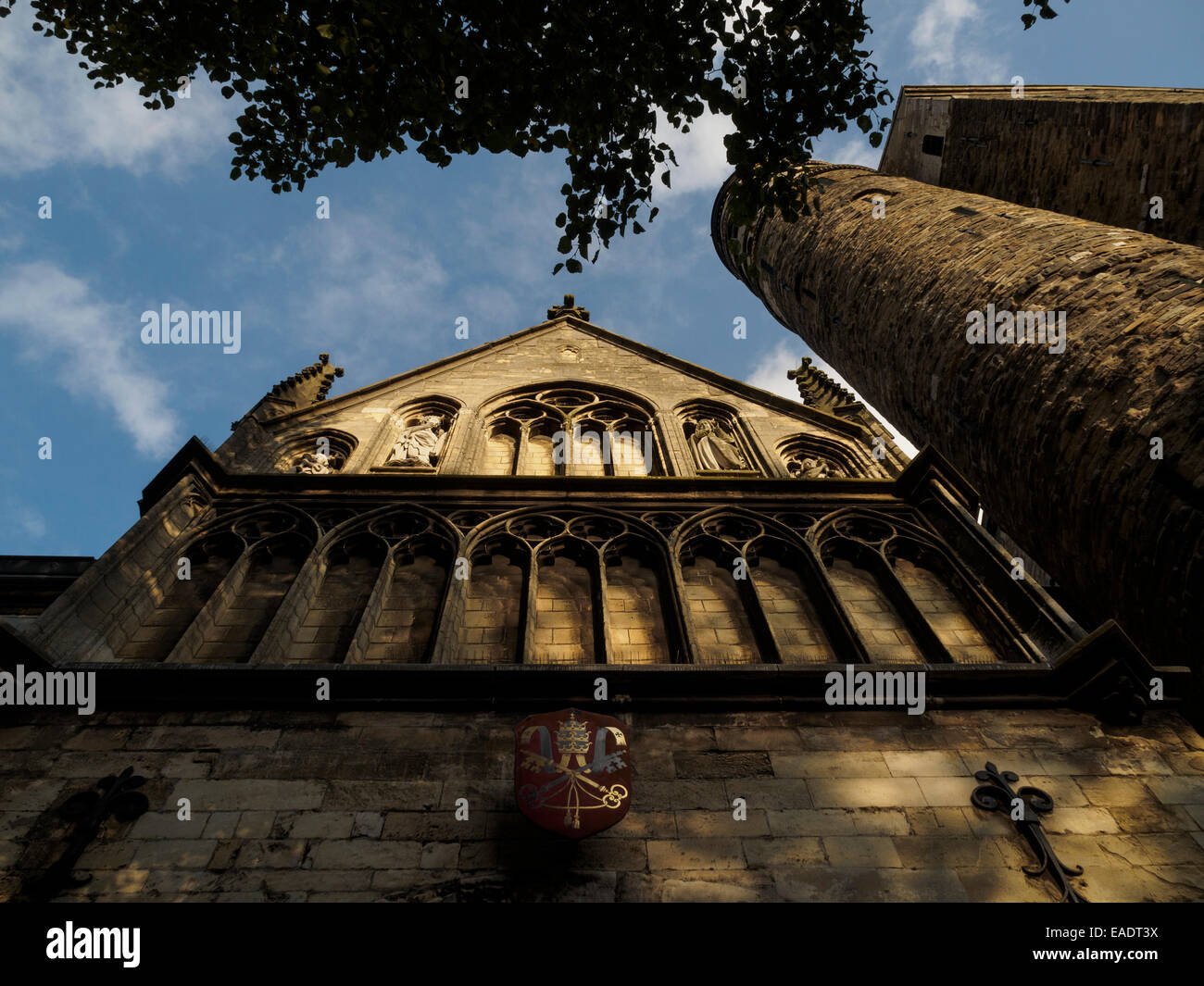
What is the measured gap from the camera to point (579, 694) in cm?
580

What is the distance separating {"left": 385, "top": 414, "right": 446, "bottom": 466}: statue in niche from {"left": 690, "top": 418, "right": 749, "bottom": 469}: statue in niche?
12.5ft

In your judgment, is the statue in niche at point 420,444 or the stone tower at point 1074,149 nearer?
the statue in niche at point 420,444

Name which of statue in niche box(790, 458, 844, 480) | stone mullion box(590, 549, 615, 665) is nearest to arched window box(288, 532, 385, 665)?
stone mullion box(590, 549, 615, 665)

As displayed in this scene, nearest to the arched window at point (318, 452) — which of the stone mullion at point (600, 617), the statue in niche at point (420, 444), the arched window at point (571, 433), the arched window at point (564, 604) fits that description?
the statue in niche at point (420, 444)

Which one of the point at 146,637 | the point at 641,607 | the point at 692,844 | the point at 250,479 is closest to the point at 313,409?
the point at 250,479

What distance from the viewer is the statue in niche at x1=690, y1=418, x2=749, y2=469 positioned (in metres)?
11.2

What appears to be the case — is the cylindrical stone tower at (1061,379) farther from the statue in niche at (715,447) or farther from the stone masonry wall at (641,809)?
the statue in niche at (715,447)

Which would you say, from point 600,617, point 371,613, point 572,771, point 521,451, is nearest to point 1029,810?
point 572,771

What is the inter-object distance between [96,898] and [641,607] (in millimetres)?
4563

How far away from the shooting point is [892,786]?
16.7 feet

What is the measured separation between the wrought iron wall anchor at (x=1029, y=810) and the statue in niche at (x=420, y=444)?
304 inches

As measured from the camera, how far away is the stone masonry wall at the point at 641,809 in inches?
172
